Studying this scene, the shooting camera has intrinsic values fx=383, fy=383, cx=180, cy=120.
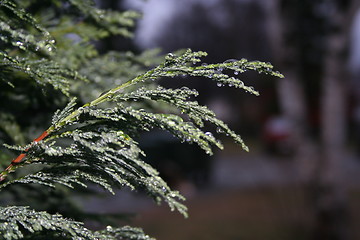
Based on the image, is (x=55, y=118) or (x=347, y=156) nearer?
(x=55, y=118)

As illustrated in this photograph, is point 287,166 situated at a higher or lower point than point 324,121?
higher

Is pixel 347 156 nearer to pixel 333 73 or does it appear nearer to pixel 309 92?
pixel 309 92

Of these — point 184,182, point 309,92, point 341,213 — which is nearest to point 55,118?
point 341,213

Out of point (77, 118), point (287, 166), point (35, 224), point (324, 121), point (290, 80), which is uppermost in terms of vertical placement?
point (287, 166)

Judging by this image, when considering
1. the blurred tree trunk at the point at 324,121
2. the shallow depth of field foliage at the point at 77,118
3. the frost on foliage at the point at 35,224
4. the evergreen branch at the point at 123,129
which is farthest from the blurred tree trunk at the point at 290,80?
the frost on foliage at the point at 35,224

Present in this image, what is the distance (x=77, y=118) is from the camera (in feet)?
5.23

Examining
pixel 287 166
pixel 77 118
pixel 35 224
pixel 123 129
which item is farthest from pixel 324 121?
pixel 287 166

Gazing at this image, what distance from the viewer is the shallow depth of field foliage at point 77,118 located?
156 centimetres

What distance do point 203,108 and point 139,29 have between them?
1857 cm

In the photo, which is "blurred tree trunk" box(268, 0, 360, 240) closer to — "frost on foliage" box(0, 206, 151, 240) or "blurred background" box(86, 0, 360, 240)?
"blurred background" box(86, 0, 360, 240)

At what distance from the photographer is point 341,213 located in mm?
6848

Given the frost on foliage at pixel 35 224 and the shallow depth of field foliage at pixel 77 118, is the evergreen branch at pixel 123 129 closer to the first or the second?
the shallow depth of field foliage at pixel 77 118

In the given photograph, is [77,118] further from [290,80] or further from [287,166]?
[287,166]

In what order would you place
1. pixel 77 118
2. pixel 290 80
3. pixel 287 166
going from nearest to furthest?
pixel 77 118
pixel 290 80
pixel 287 166
